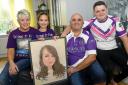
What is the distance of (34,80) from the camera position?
2.28 metres

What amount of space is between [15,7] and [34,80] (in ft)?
14.0

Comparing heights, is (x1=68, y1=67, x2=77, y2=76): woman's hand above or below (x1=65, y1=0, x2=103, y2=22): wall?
below

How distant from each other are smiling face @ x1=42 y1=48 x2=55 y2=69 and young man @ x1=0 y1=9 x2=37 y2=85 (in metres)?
0.26

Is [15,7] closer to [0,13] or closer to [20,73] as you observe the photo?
[0,13]

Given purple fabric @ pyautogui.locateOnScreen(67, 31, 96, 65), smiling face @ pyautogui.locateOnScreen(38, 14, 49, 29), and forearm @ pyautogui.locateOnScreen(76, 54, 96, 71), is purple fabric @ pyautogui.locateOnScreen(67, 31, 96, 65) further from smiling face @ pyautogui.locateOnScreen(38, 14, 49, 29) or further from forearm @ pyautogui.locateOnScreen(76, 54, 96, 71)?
smiling face @ pyautogui.locateOnScreen(38, 14, 49, 29)

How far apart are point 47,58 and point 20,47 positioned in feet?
1.35

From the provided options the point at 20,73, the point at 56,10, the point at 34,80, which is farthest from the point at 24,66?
the point at 56,10

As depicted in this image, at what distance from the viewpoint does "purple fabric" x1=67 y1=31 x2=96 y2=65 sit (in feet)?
8.09

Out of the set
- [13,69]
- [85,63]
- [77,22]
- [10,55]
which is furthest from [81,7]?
[13,69]

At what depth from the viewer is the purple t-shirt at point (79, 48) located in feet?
8.09

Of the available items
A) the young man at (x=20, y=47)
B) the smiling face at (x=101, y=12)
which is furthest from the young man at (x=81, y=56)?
the young man at (x=20, y=47)

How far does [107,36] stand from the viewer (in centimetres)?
275

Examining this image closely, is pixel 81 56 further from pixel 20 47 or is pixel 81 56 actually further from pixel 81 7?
pixel 81 7

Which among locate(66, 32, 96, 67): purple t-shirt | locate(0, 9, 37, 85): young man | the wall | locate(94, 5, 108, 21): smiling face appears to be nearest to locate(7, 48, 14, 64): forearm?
locate(0, 9, 37, 85): young man
